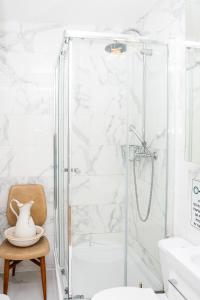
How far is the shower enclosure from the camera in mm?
2059

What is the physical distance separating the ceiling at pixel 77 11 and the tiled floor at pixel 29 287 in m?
2.37

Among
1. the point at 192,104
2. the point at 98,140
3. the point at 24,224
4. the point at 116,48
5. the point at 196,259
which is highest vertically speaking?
the point at 116,48

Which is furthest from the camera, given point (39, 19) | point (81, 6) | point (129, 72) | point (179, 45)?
point (39, 19)

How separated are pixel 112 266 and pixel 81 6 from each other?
81.0 inches

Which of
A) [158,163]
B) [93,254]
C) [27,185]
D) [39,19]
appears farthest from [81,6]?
[93,254]

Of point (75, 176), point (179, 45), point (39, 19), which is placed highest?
point (39, 19)

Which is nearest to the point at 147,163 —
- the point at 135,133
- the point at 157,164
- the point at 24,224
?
the point at 157,164

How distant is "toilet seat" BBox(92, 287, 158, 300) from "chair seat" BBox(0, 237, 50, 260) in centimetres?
96

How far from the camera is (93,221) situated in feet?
7.22

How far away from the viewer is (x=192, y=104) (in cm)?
178

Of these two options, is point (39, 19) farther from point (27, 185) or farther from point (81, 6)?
point (27, 185)

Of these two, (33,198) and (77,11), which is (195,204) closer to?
(33,198)

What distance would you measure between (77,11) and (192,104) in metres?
1.49

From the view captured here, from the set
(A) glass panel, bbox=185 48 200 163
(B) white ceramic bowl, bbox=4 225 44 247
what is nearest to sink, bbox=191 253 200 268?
(A) glass panel, bbox=185 48 200 163
